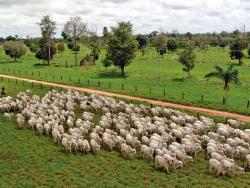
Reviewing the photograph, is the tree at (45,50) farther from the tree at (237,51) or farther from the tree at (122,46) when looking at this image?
the tree at (237,51)

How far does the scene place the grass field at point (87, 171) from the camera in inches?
943

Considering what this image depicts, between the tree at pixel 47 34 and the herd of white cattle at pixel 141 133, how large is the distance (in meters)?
54.1

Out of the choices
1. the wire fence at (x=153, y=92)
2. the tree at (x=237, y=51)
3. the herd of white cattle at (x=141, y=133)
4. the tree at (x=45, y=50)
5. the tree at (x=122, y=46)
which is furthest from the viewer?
the tree at (x=45, y=50)

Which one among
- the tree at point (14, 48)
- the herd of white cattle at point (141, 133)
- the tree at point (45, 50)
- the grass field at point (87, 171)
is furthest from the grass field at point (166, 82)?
the grass field at point (87, 171)

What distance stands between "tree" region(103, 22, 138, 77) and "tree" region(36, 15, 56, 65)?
25.4 m

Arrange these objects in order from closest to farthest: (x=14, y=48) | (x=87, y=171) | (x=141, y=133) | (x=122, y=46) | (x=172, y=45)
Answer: (x=87, y=171)
(x=141, y=133)
(x=122, y=46)
(x=14, y=48)
(x=172, y=45)

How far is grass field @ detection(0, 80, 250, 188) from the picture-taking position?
24.0 meters

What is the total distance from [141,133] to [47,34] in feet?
242

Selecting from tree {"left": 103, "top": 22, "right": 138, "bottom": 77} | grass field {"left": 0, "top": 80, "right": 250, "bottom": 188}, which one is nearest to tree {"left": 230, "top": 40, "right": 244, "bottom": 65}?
tree {"left": 103, "top": 22, "right": 138, "bottom": 77}

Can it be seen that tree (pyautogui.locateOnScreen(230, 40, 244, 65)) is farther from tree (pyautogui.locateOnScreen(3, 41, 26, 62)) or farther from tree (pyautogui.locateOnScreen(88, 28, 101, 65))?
tree (pyautogui.locateOnScreen(3, 41, 26, 62))

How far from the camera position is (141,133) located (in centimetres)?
3177

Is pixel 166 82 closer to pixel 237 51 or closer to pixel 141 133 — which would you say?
pixel 237 51

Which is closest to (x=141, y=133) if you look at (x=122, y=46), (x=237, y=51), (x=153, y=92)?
(x=153, y=92)

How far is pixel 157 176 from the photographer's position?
24.8 meters
